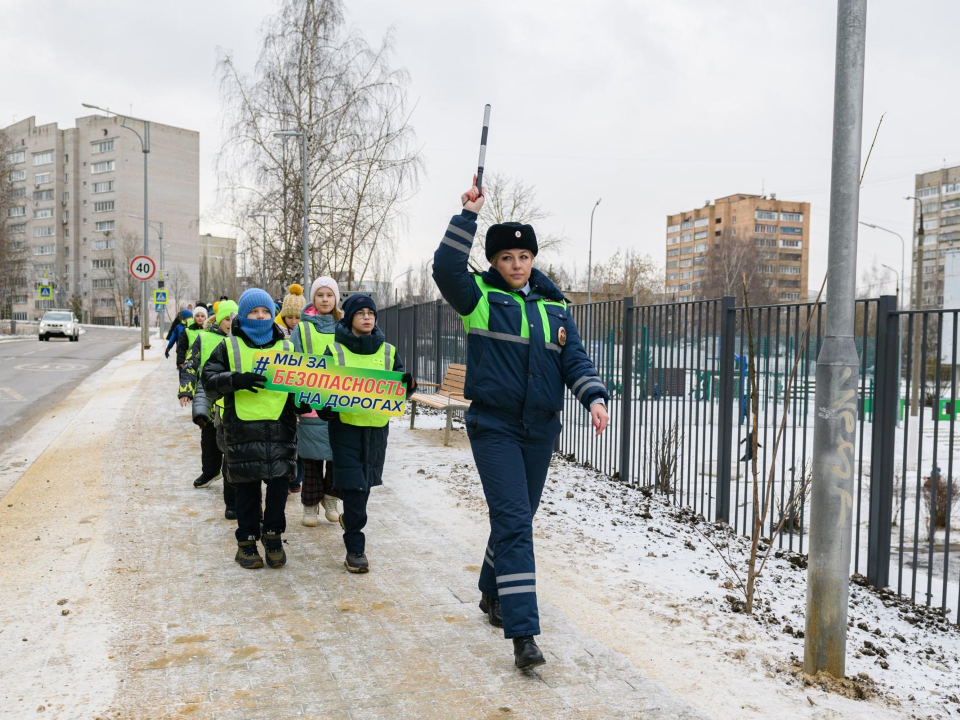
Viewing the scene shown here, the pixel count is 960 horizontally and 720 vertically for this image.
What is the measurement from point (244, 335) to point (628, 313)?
3939 millimetres

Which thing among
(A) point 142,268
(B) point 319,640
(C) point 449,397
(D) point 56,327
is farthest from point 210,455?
(D) point 56,327

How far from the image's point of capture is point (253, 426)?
475 centimetres

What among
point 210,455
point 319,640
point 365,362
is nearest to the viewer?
point 319,640

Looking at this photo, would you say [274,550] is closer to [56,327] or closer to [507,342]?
[507,342]

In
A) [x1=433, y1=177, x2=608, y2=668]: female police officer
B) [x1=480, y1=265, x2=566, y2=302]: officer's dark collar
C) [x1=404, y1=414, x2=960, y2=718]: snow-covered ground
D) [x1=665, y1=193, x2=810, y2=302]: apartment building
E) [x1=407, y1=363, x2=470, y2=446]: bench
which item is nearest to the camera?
[x1=404, y1=414, x2=960, y2=718]: snow-covered ground

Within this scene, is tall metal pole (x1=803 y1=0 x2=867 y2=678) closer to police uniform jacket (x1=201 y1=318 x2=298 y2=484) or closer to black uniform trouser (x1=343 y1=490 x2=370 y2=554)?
black uniform trouser (x1=343 y1=490 x2=370 y2=554)

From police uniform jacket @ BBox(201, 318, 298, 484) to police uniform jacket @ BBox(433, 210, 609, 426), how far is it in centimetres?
164

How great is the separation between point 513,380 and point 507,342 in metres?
0.18

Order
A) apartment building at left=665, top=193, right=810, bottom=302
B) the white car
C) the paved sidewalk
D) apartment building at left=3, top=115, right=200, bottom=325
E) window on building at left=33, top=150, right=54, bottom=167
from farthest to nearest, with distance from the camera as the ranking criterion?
apartment building at left=665, top=193, right=810, bottom=302 → window on building at left=33, top=150, right=54, bottom=167 → apartment building at left=3, top=115, right=200, bottom=325 → the white car → the paved sidewalk

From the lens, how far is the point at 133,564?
191 inches

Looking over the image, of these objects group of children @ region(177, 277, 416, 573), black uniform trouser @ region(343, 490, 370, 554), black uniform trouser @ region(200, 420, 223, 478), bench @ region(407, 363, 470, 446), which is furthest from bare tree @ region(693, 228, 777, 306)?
black uniform trouser @ region(343, 490, 370, 554)

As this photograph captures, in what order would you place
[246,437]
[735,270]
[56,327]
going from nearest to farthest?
1. [246,437]
2. [56,327]
3. [735,270]

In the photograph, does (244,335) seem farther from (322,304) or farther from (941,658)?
(941,658)

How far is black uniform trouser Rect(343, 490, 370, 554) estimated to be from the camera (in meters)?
4.82
